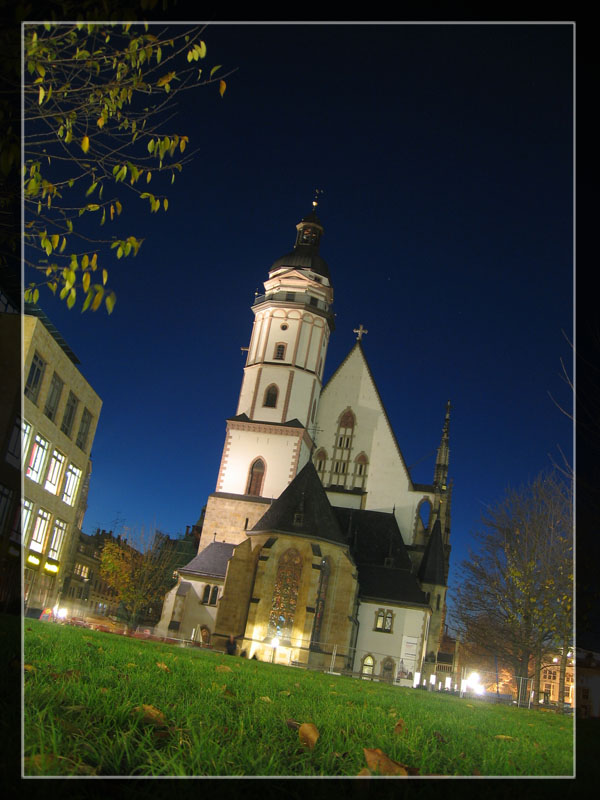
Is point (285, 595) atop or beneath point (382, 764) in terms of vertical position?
atop

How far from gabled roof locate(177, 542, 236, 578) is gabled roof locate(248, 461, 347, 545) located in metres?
4.58

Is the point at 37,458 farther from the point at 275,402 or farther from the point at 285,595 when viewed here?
the point at 275,402

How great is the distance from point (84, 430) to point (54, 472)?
40 centimetres

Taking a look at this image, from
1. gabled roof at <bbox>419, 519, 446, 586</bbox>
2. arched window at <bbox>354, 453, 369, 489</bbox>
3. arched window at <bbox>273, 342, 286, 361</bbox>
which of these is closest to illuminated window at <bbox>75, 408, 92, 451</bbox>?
gabled roof at <bbox>419, 519, 446, 586</bbox>

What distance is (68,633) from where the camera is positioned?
20.4ft

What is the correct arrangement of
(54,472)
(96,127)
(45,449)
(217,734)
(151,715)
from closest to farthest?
1. (217,734)
2. (151,715)
3. (45,449)
4. (54,472)
5. (96,127)

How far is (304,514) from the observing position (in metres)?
35.6

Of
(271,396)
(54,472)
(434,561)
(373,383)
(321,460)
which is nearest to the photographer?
(54,472)

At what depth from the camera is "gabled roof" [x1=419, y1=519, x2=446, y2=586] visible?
42.2m

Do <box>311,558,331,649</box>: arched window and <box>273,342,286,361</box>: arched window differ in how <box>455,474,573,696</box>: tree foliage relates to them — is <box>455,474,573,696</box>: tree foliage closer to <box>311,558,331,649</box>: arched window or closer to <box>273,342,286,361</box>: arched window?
<box>311,558,331,649</box>: arched window

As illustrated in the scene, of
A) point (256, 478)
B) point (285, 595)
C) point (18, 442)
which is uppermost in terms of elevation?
point (256, 478)

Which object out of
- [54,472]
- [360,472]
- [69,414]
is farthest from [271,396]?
[54,472]

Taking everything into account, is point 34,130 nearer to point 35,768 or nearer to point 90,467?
point 90,467

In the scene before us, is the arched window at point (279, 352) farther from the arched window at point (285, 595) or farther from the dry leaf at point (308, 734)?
the dry leaf at point (308, 734)
